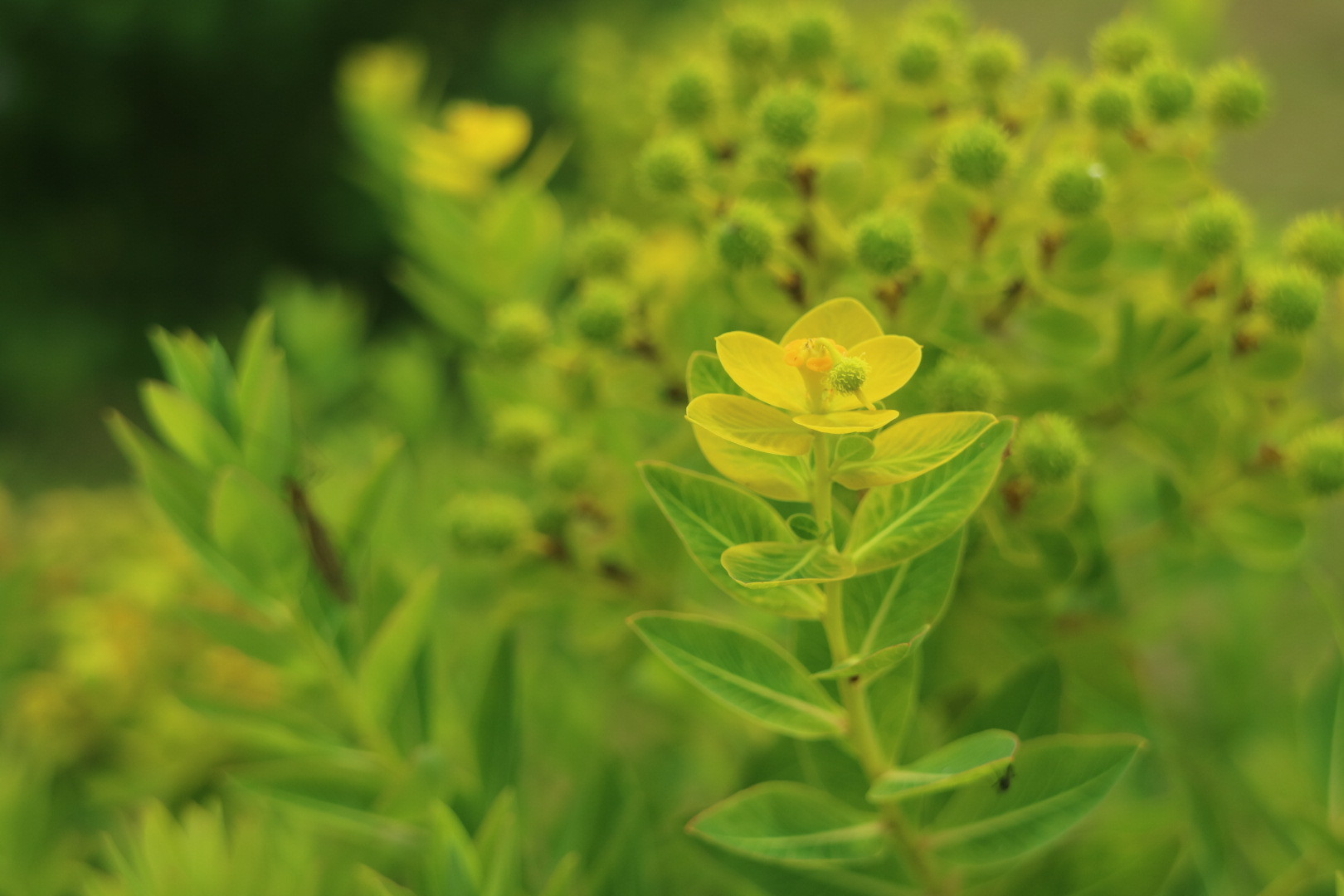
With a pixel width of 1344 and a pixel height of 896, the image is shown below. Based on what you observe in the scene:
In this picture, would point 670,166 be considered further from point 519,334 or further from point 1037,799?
point 1037,799

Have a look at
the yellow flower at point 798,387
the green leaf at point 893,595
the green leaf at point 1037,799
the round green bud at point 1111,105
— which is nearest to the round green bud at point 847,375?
the yellow flower at point 798,387

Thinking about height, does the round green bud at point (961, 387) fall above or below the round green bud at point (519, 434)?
below

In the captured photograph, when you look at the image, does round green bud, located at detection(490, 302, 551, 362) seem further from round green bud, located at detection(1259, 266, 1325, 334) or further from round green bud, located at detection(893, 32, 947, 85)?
round green bud, located at detection(1259, 266, 1325, 334)

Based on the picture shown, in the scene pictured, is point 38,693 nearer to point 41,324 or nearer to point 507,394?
point 507,394

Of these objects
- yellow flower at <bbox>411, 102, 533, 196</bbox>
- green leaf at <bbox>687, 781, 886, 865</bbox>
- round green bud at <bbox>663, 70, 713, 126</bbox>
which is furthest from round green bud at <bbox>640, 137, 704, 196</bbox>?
green leaf at <bbox>687, 781, 886, 865</bbox>

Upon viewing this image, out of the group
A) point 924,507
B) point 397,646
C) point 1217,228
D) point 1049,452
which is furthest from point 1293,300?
point 397,646

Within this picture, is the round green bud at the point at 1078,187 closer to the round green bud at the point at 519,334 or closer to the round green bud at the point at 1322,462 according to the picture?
the round green bud at the point at 1322,462

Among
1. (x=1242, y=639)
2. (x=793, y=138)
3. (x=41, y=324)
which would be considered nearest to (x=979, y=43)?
(x=793, y=138)
